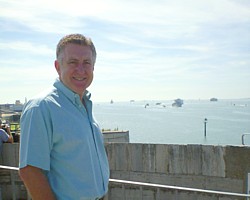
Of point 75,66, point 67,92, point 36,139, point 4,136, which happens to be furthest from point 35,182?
point 4,136

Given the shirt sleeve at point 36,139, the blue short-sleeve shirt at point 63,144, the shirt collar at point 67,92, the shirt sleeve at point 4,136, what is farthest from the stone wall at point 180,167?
the shirt sleeve at point 36,139

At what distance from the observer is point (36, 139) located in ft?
5.48

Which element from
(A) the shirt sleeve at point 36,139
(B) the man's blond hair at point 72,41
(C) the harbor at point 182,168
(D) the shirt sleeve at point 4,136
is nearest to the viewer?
(A) the shirt sleeve at point 36,139

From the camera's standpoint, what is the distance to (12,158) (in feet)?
28.3

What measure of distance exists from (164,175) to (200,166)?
2.89ft

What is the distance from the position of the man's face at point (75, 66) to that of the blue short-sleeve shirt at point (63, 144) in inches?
2.0

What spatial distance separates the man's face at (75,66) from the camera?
188 centimetres

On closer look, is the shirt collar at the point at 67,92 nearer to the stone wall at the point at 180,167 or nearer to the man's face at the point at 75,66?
the man's face at the point at 75,66

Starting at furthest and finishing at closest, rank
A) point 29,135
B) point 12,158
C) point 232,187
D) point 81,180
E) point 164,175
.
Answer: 1. point 12,158
2. point 164,175
3. point 232,187
4. point 81,180
5. point 29,135

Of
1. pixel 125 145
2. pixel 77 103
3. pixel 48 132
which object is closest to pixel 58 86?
pixel 77 103

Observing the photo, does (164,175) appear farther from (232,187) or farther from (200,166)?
(232,187)

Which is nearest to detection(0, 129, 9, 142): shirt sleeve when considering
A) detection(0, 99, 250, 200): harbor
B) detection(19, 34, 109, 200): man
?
detection(0, 99, 250, 200): harbor

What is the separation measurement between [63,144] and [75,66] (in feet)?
1.65

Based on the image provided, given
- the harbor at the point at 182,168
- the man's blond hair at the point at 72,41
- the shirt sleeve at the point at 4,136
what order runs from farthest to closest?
the shirt sleeve at the point at 4,136 → the harbor at the point at 182,168 → the man's blond hair at the point at 72,41
